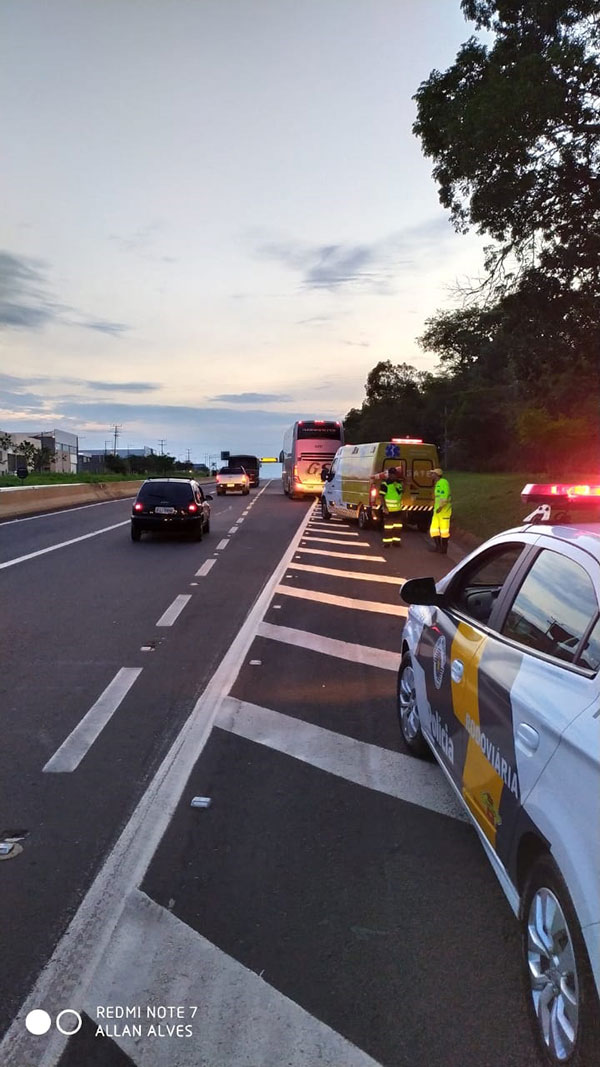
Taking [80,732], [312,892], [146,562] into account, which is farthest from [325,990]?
[146,562]

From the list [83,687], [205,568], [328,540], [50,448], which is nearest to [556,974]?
[83,687]

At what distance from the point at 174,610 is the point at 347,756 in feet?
18.3

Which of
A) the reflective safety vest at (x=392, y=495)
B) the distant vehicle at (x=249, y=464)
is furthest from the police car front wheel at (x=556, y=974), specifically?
the distant vehicle at (x=249, y=464)

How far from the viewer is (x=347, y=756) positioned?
17.4 ft

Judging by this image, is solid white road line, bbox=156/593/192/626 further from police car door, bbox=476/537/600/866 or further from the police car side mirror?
police car door, bbox=476/537/600/866

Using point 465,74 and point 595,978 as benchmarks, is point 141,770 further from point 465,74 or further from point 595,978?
point 465,74

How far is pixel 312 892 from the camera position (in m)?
3.64

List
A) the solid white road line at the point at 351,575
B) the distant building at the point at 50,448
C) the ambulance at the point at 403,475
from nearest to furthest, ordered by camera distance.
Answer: the solid white road line at the point at 351,575 → the ambulance at the point at 403,475 → the distant building at the point at 50,448

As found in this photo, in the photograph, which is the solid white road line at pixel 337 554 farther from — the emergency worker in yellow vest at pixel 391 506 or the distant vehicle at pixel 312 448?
the distant vehicle at pixel 312 448

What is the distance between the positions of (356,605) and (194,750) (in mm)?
5853

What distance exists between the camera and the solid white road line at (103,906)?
2.74m

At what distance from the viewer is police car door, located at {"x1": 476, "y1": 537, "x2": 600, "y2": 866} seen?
267cm

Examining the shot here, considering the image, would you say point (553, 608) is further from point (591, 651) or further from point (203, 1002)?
point (203, 1002)

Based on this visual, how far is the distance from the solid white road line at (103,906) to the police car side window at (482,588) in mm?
1975
